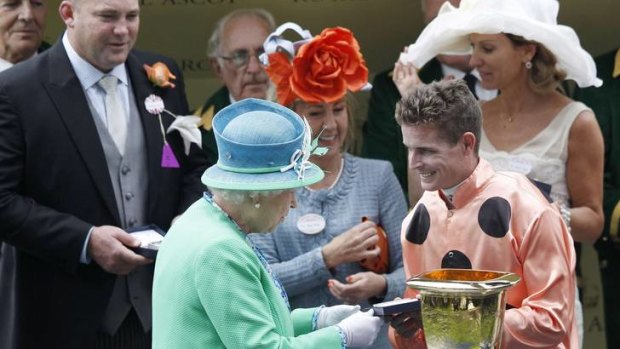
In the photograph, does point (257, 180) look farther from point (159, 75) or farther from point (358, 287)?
point (159, 75)

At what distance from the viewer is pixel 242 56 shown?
5.79m

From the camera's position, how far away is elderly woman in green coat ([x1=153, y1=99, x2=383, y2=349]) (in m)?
3.22

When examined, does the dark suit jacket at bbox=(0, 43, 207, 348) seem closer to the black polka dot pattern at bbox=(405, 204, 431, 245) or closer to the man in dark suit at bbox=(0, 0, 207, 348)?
the man in dark suit at bbox=(0, 0, 207, 348)

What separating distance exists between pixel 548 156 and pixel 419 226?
1.07 meters

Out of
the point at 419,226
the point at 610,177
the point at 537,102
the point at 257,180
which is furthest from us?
the point at 610,177

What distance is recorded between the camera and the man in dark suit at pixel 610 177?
17.9ft

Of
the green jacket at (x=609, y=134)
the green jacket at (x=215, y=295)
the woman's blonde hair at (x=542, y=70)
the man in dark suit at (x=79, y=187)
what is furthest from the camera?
the green jacket at (x=609, y=134)

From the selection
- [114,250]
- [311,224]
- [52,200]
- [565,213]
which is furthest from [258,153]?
[565,213]

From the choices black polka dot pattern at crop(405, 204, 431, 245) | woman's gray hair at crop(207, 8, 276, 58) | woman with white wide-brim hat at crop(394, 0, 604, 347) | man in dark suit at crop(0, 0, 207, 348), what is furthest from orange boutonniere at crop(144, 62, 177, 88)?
black polka dot pattern at crop(405, 204, 431, 245)

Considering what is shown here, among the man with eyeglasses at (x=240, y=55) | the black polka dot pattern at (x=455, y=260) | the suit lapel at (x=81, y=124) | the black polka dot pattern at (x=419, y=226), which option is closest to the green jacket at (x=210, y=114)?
the man with eyeglasses at (x=240, y=55)

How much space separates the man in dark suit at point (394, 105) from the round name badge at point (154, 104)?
1080 mm

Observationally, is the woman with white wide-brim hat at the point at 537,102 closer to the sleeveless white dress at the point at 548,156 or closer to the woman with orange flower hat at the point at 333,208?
the sleeveless white dress at the point at 548,156

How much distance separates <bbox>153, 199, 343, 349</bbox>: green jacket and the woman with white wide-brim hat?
1.71m

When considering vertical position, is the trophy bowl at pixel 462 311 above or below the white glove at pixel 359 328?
above
